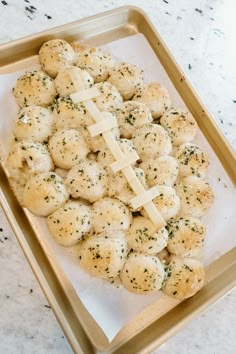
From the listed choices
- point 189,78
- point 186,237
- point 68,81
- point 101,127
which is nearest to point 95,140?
point 101,127

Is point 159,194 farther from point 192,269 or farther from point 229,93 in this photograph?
point 229,93

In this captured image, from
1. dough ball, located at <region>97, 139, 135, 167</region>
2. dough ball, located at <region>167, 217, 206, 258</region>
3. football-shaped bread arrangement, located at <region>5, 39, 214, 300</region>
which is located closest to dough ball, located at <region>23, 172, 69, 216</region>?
football-shaped bread arrangement, located at <region>5, 39, 214, 300</region>

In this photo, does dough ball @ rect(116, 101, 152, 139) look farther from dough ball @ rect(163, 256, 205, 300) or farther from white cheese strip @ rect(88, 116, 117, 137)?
dough ball @ rect(163, 256, 205, 300)

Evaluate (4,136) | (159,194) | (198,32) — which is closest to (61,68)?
(4,136)

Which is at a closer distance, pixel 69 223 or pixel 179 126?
pixel 69 223

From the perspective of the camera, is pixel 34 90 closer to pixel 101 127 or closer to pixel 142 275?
pixel 101 127
